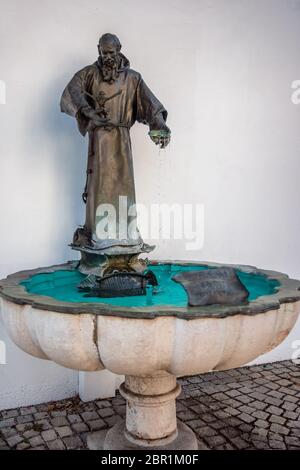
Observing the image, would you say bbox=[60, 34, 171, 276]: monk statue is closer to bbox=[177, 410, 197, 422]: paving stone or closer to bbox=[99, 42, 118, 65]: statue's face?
bbox=[99, 42, 118, 65]: statue's face

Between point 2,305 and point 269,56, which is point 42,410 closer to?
point 2,305

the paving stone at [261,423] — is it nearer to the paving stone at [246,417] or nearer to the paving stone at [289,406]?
the paving stone at [246,417]

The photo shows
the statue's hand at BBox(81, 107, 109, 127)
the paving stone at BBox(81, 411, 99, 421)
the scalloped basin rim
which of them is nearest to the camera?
the scalloped basin rim

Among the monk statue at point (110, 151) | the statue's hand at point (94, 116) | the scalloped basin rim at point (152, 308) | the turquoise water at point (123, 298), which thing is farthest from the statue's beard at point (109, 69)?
the scalloped basin rim at point (152, 308)

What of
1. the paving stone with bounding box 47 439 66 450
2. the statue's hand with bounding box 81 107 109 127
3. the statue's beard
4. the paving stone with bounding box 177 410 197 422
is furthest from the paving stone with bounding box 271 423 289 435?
the statue's beard

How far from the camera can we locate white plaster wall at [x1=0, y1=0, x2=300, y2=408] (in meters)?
3.21

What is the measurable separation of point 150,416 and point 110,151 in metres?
1.46

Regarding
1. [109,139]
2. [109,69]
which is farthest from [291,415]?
[109,69]

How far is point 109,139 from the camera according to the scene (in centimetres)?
268

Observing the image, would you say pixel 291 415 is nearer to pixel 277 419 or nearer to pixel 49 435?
pixel 277 419

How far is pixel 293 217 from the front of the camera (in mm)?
4293

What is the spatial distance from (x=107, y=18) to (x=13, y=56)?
0.77 meters

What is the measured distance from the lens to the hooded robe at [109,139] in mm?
2678

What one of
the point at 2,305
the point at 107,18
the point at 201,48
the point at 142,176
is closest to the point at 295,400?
the point at 142,176
